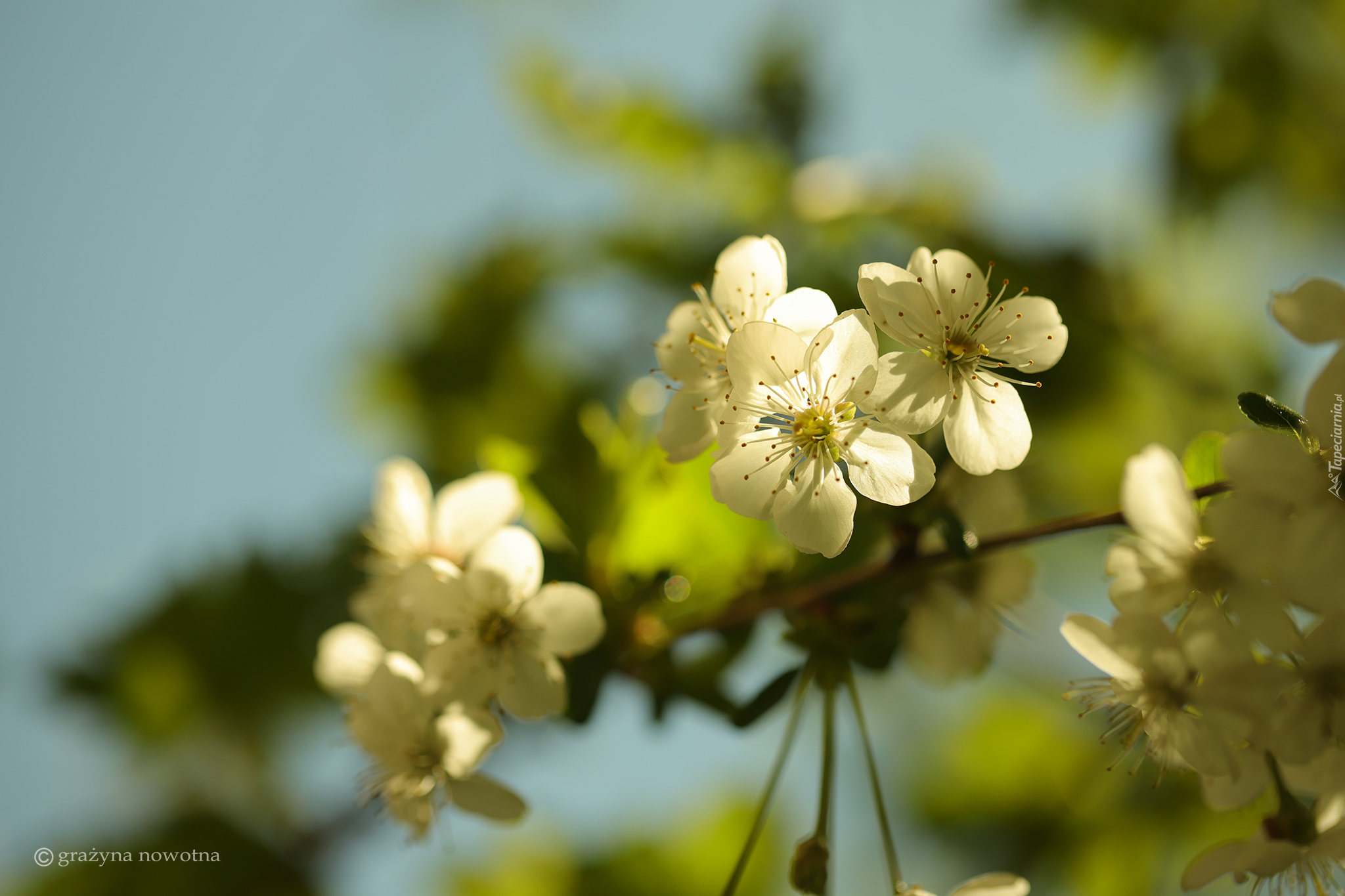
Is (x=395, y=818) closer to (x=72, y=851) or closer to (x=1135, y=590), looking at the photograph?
(x=1135, y=590)

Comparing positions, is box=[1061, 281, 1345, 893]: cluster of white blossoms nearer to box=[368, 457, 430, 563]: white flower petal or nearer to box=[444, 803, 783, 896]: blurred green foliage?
box=[368, 457, 430, 563]: white flower petal

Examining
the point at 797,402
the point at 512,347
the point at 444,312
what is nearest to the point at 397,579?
the point at 797,402

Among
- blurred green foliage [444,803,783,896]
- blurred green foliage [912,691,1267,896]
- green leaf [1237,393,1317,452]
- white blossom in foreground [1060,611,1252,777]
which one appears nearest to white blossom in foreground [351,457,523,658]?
white blossom in foreground [1060,611,1252,777]

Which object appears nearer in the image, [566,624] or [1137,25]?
[566,624]

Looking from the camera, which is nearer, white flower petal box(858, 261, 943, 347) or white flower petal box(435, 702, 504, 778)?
Answer: white flower petal box(858, 261, 943, 347)

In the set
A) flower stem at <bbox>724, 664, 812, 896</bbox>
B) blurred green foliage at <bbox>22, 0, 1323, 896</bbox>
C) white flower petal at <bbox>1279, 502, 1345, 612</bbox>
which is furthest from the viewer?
blurred green foliage at <bbox>22, 0, 1323, 896</bbox>
